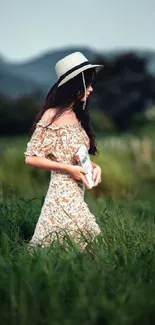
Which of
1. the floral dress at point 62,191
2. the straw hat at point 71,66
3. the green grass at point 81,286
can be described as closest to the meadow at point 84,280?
the green grass at point 81,286

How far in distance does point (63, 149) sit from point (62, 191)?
0.81ft

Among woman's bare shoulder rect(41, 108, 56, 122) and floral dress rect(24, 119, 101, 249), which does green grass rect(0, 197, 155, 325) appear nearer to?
floral dress rect(24, 119, 101, 249)

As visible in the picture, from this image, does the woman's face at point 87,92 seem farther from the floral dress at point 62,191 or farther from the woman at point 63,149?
the floral dress at point 62,191

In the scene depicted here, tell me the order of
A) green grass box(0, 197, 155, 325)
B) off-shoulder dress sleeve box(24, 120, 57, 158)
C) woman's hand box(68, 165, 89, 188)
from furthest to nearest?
off-shoulder dress sleeve box(24, 120, 57, 158), woman's hand box(68, 165, 89, 188), green grass box(0, 197, 155, 325)

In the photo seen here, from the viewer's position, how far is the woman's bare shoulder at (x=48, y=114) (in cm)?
422

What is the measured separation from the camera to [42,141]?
4203 mm

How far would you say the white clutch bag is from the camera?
13.4ft

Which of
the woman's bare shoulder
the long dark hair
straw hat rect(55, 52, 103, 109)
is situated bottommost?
the woman's bare shoulder

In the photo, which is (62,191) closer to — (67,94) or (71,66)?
(67,94)

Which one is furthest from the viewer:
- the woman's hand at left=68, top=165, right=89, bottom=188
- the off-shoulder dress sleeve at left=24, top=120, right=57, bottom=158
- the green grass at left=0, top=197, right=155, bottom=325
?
the off-shoulder dress sleeve at left=24, top=120, right=57, bottom=158

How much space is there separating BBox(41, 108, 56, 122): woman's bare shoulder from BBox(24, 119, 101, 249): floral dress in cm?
2

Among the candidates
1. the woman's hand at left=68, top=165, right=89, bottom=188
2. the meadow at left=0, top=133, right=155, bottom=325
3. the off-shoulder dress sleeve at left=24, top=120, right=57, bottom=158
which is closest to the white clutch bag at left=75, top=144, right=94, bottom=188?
the woman's hand at left=68, top=165, right=89, bottom=188

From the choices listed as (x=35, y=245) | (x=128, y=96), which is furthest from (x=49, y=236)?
(x=128, y=96)

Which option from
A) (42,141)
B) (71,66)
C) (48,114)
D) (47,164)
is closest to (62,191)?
(47,164)
